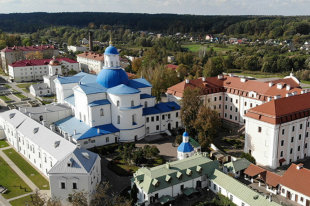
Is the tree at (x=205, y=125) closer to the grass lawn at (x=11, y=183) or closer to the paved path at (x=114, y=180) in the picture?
the paved path at (x=114, y=180)

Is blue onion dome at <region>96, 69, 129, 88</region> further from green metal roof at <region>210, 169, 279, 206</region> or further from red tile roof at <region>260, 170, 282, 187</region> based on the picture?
red tile roof at <region>260, 170, 282, 187</region>

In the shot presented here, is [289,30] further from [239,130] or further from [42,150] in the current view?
[42,150]

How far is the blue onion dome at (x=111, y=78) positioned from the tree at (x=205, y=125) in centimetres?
1672

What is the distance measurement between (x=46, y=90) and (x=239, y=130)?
2212 inches

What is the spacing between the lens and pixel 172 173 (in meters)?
38.9

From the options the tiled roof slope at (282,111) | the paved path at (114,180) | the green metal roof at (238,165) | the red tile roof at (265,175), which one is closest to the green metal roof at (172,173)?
the green metal roof at (238,165)

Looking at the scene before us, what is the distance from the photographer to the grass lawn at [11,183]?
39.9m

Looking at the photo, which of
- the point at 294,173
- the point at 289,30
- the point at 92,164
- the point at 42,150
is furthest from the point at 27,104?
the point at 289,30

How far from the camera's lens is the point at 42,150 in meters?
44.4

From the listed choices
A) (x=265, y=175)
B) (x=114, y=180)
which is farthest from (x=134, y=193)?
(x=265, y=175)

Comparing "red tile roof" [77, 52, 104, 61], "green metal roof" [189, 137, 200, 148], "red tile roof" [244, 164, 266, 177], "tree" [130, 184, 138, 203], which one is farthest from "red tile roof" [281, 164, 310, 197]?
"red tile roof" [77, 52, 104, 61]

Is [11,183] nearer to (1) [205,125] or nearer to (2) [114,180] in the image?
(2) [114,180]

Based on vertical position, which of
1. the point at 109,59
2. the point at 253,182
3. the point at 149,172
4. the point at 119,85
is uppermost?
the point at 109,59

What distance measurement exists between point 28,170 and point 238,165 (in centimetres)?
3070
